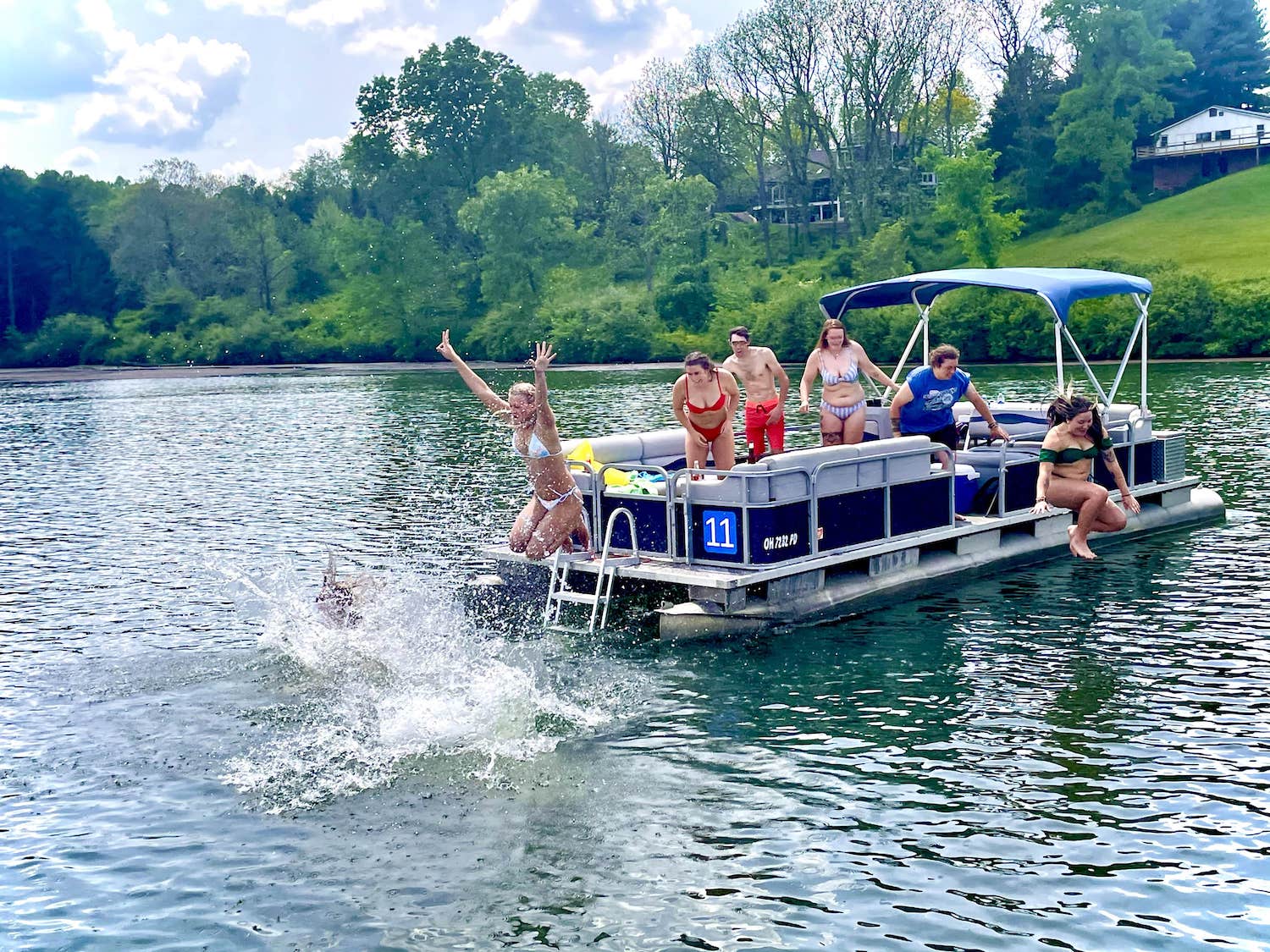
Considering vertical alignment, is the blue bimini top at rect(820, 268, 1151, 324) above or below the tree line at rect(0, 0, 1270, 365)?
below

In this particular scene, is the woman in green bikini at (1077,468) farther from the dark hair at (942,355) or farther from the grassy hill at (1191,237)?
the grassy hill at (1191,237)

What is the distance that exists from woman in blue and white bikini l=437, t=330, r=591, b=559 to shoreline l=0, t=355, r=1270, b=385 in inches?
2190

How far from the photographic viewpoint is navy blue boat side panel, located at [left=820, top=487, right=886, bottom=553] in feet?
41.8

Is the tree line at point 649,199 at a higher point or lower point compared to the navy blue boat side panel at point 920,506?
higher

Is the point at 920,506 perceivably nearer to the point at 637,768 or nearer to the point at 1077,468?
the point at 1077,468

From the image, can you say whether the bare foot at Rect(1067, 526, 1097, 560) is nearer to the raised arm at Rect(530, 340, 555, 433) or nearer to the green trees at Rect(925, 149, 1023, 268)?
the raised arm at Rect(530, 340, 555, 433)

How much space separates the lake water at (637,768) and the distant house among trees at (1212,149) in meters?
78.8

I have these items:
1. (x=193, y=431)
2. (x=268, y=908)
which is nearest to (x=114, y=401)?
(x=193, y=431)

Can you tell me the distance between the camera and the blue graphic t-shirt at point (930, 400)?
573 inches

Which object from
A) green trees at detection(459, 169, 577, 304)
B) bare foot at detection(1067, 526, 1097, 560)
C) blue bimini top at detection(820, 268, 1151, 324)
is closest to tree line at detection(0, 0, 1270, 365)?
green trees at detection(459, 169, 577, 304)

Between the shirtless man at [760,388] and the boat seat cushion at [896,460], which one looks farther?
the shirtless man at [760,388]

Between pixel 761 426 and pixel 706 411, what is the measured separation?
1.59m

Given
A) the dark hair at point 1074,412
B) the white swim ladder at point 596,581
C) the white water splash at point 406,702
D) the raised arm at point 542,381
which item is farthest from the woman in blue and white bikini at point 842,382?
the white water splash at point 406,702

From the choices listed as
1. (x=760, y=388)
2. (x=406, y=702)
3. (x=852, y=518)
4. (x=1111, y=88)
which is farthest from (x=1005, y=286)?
(x=1111, y=88)
